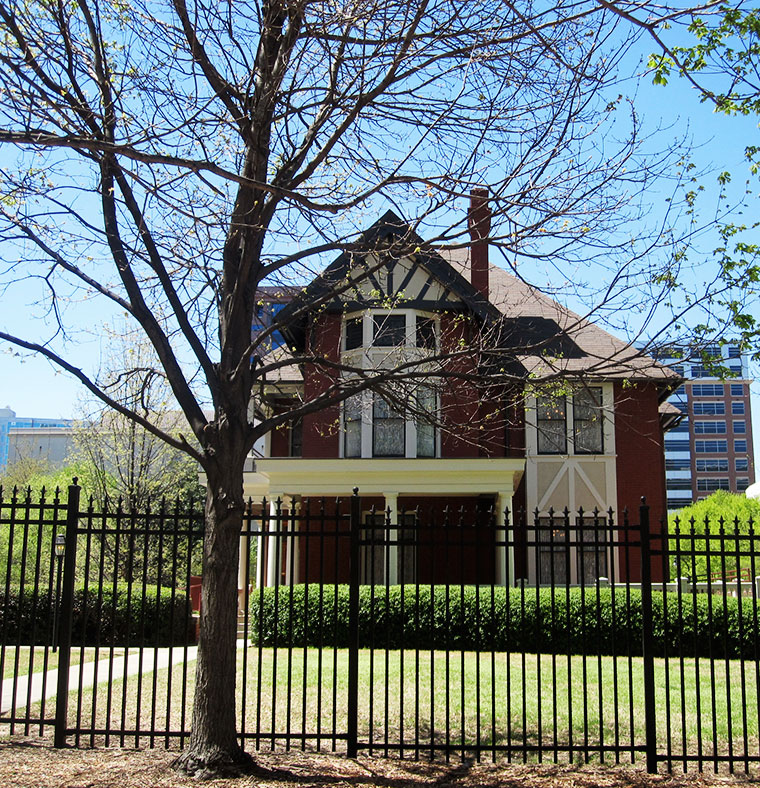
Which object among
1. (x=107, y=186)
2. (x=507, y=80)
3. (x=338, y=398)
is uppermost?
(x=507, y=80)

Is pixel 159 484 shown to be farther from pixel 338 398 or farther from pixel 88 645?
pixel 338 398

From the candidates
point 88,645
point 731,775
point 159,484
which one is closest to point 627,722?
point 731,775

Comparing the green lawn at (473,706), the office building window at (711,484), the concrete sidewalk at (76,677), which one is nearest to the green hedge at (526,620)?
the green lawn at (473,706)

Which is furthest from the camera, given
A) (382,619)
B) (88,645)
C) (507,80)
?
(88,645)

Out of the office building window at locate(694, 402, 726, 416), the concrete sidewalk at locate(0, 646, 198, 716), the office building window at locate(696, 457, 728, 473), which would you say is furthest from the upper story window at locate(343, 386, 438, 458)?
the office building window at locate(696, 457, 728, 473)

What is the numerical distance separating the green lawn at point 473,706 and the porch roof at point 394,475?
6.51 metres

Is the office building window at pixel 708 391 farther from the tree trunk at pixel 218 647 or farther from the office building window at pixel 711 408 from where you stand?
the tree trunk at pixel 218 647

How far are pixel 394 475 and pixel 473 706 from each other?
34.0ft

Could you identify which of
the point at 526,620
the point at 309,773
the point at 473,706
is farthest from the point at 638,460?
the point at 309,773

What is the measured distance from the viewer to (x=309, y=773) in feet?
A: 23.9

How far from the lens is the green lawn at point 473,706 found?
7.75m

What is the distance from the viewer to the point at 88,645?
709 inches

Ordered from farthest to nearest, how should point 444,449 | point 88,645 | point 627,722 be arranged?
1. point 444,449
2. point 88,645
3. point 627,722

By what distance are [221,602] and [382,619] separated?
8.38m
